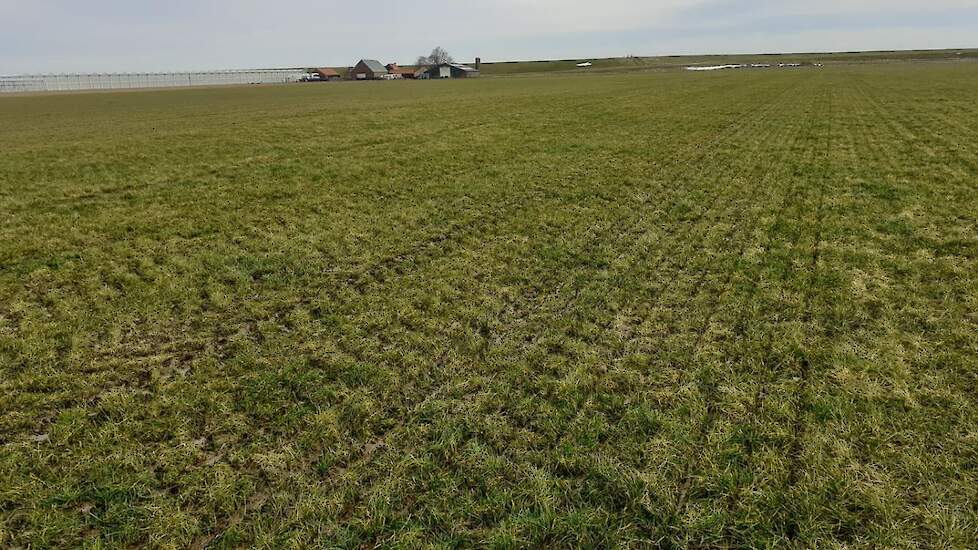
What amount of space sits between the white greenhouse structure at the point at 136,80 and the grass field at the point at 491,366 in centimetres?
14973

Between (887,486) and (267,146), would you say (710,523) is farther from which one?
(267,146)

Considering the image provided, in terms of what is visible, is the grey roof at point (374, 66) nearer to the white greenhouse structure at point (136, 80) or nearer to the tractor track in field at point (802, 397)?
the white greenhouse structure at point (136, 80)

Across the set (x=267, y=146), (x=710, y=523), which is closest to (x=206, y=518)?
(x=710, y=523)

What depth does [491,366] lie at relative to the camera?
5.53 metres

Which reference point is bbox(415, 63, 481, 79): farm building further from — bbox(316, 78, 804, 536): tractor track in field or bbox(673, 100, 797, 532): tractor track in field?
bbox(673, 100, 797, 532): tractor track in field

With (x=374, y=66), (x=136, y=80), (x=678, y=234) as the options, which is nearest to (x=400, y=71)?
(x=374, y=66)

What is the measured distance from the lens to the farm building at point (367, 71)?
14888cm

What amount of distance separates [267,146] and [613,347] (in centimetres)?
1885

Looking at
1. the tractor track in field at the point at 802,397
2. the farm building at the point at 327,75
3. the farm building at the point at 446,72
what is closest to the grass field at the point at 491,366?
the tractor track in field at the point at 802,397

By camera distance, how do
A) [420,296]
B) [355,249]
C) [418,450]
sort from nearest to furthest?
[418,450]
[420,296]
[355,249]

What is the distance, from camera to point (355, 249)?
9.25 m

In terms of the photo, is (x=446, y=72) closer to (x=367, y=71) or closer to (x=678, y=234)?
(x=367, y=71)

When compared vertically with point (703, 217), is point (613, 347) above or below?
below

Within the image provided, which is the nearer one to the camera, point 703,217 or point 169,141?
point 703,217
